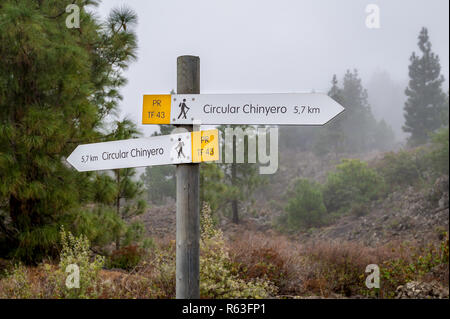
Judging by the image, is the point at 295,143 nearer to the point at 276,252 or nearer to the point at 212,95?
the point at 276,252

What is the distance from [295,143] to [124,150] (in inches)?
1501

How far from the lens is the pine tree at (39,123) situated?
5543 millimetres

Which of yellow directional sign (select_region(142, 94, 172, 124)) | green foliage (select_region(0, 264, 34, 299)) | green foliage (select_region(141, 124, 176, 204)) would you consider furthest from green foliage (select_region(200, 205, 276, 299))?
green foliage (select_region(141, 124, 176, 204))

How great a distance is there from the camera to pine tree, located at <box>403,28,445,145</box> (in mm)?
31047

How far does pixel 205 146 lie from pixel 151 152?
0.45 meters

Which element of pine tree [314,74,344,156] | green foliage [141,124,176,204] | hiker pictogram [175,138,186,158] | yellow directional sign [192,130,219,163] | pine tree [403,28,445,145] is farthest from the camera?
pine tree [314,74,344,156]

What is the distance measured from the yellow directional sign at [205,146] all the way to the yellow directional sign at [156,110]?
0.96 feet

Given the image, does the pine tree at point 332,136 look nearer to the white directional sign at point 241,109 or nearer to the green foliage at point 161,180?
the green foliage at point 161,180

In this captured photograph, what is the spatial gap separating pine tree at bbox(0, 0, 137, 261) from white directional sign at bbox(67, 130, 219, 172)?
2.84 m

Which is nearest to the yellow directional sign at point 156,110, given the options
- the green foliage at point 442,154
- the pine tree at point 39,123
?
the pine tree at point 39,123

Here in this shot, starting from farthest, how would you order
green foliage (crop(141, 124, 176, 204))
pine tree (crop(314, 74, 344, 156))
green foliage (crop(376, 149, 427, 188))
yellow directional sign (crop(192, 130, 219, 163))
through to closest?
pine tree (crop(314, 74, 344, 156)) → green foliage (crop(376, 149, 427, 188)) → green foliage (crop(141, 124, 176, 204)) → yellow directional sign (crop(192, 130, 219, 163))

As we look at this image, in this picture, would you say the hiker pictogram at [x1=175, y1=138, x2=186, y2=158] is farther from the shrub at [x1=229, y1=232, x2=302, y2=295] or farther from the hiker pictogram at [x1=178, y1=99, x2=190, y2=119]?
the shrub at [x1=229, y1=232, x2=302, y2=295]

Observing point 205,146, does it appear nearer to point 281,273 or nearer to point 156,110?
point 156,110

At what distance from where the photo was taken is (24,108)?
607 cm
